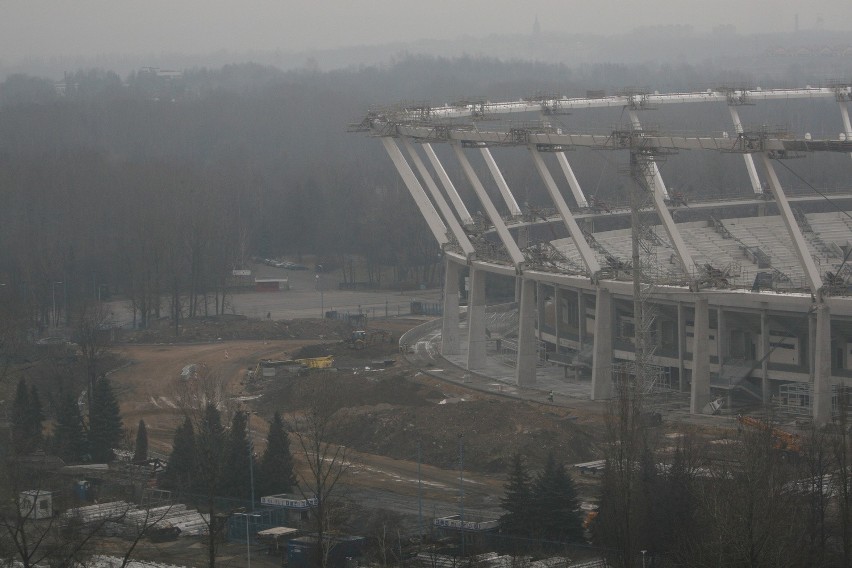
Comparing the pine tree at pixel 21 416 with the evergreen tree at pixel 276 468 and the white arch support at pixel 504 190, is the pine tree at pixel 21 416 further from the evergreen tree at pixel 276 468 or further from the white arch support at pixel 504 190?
the white arch support at pixel 504 190

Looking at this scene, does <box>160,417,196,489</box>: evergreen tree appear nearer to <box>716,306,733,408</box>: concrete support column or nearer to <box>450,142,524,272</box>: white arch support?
<box>450,142,524,272</box>: white arch support

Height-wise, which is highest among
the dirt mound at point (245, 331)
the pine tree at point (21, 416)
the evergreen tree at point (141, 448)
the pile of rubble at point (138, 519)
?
the dirt mound at point (245, 331)

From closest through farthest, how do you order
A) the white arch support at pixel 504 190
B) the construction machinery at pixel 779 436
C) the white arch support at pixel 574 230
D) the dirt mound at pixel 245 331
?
1. the construction machinery at pixel 779 436
2. the white arch support at pixel 574 230
3. the white arch support at pixel 504 190
4. the dirt mound at pixel 245 331

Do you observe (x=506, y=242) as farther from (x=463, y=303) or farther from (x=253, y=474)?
(x=463, y=303)

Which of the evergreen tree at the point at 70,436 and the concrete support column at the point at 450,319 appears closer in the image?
the evergreen tree at the point at 70,436

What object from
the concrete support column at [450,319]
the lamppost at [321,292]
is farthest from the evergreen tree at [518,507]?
the lamppost at [321,292]

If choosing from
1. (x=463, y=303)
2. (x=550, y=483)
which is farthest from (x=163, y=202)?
(x=550, y=483)

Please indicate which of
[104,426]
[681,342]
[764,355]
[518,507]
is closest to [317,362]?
[104,426]

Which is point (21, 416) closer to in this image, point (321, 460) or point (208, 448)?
point (208, 448)
